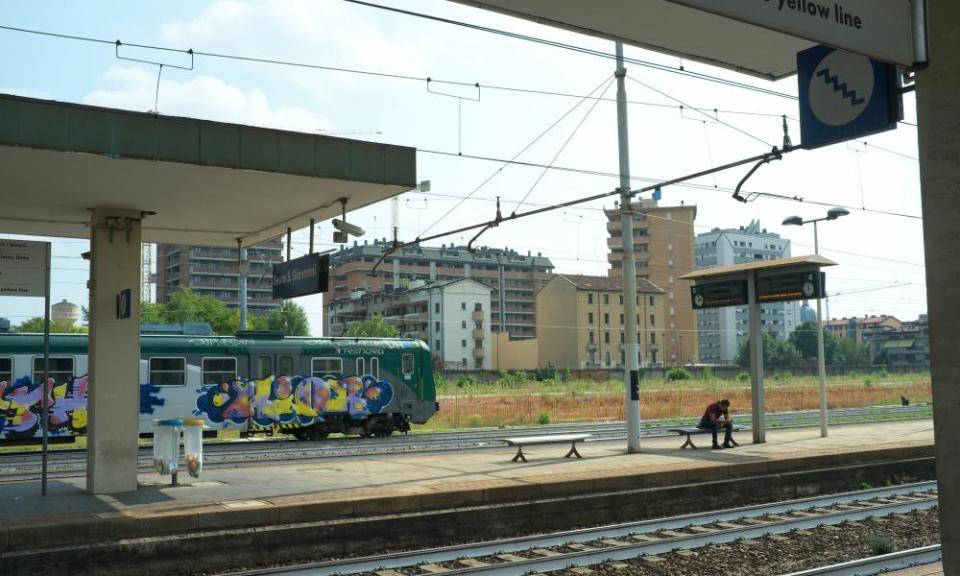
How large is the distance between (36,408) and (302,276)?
11737mm

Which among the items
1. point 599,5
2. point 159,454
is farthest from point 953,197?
point 159,454

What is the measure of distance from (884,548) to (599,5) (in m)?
7.48

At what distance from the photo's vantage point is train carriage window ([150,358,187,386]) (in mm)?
23406

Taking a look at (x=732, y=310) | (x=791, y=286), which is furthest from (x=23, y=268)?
(x=732, y=310)

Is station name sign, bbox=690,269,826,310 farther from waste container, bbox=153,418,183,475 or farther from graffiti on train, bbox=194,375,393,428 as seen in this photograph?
waste container, bbox=153,418,183,475

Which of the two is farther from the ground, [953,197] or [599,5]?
[599,5]

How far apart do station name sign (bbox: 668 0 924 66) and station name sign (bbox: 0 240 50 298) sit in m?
10.9

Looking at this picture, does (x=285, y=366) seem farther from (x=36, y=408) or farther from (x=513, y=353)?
(x=513, y=353)

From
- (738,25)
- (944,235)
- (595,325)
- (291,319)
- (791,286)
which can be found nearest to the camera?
(944,235)

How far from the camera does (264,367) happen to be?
25.3 metres

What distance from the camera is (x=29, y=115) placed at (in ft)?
32.7

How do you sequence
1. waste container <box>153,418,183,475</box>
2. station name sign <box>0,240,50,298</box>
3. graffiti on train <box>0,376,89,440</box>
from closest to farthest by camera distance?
1. station name sign <box>0,240,50,298</box>
2. waste container <box>153,418,183,475</box>
3. graffiti on train <box>0,376,89,440</box>

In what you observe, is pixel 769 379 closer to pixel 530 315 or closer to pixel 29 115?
pixel 530 315

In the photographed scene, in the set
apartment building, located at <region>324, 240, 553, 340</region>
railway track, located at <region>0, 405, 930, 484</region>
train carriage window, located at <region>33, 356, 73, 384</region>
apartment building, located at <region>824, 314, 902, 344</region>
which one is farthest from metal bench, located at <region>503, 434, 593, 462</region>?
apartment building, located at <region>824, 314, 902, 344</region>
